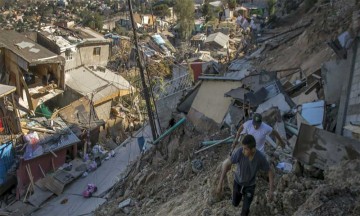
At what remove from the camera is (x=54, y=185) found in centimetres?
1397

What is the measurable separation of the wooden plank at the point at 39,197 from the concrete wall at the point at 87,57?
1018 centimetres

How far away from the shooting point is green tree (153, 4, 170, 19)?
5247 cm

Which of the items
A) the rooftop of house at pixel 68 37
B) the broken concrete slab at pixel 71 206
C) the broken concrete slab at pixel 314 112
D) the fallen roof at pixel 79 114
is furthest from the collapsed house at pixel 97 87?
the broken concrete slab at pixel 314 112

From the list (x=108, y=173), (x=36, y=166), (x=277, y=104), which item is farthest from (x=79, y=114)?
(x=277, y=104)

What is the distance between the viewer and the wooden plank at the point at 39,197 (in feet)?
44.2

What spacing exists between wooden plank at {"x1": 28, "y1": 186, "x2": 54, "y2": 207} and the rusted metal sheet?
10022mm

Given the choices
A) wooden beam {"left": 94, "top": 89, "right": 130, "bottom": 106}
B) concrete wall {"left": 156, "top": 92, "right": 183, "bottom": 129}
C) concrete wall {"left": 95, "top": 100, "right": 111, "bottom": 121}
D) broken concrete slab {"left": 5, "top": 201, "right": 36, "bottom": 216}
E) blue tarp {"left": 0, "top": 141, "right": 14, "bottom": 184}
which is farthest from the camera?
concrete wall {"left": 95, "top": 100, "right": 111, "bottom": 121}

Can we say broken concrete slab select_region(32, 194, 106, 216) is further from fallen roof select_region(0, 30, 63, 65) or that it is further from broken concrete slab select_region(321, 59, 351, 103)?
fallen roof select_region(0, 30, 63, 65)

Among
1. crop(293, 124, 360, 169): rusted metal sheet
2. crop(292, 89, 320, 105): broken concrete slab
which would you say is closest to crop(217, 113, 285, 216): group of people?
crop(293, 124, 360, 169): rusted metal sheet

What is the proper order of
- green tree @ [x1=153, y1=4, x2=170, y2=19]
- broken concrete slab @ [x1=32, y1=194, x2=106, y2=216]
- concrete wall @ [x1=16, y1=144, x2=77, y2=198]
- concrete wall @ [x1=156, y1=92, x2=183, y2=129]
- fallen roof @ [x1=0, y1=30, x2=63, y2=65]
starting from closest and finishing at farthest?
broken concrete slab @ [x1=32, y1=194, x2=106, y2=216] → concrete wall @ [x1=156, y1=92, x2=183, y2=129] → concrete wall @ [x1=16, y1=144, x2=77, y2=198] → fallen roof @ [x1=0, y1=30, x2=63, y2=65] → green tree @ [x1=153, y1=4, x2=170, y2=19]

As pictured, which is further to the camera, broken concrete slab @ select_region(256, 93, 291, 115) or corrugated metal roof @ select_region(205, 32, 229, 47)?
corrugated metal roof @ select_region(205, 32, 229, 47)

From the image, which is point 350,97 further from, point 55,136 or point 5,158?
point 5,158

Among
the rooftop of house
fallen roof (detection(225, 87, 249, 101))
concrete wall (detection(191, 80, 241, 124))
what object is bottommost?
the rooftop of house

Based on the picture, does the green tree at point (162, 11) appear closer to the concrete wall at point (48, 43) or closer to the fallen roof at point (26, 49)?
the concrete wall at point (48, 43)
